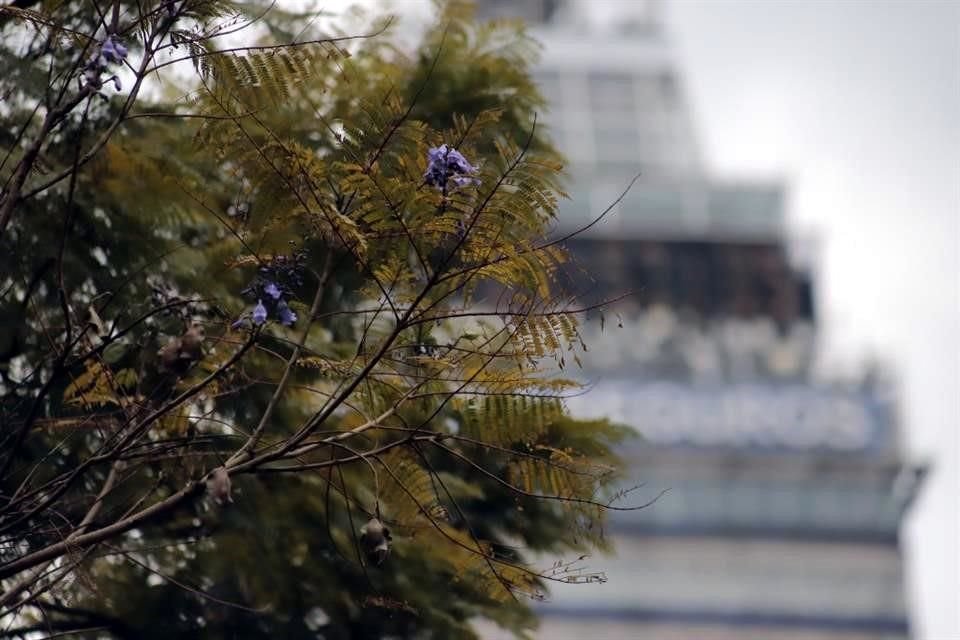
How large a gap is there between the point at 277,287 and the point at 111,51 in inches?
35.8

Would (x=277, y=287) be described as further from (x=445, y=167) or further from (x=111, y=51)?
(x=111, y=51)

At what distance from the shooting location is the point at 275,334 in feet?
23.2

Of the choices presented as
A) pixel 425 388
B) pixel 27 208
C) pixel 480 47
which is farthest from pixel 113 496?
pixel 480 47

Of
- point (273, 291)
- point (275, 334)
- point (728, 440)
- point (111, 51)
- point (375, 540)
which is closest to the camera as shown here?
point (375, 540)

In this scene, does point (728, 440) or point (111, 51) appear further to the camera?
point (728, 440)

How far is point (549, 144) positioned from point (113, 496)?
11.0 ft

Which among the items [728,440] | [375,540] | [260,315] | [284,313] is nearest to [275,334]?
[284,313]

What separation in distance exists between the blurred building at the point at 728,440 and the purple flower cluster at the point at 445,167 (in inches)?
1494

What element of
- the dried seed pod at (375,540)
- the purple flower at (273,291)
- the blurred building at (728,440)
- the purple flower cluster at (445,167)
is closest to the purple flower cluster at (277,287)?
the purple flower at (273,291)

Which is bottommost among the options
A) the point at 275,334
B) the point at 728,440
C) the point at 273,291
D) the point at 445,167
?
the point at 728,440

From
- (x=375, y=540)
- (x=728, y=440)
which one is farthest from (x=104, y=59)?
(x=728, y=440)

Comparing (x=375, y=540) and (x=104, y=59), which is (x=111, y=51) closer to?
(x=104, y=59)

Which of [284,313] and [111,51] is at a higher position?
[111,51]

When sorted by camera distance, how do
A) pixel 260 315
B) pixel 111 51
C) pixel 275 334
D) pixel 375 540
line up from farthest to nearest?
pixel 275 334 → pixel 111 51 → pixel 260 315 → pixel 375 540
